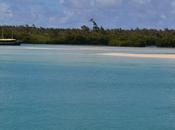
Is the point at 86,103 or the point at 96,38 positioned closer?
the point at 86,103

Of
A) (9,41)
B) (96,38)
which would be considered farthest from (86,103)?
(96,38)

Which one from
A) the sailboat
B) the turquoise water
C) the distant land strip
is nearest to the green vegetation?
the distant land strip

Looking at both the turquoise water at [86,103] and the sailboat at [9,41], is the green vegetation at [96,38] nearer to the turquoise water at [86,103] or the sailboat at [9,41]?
the sailboat at [9,41]

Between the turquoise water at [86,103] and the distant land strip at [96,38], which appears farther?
the distant land strip at [96,38]

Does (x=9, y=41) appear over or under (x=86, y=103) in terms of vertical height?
under

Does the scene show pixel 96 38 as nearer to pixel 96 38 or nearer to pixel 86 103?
pixel 96 38

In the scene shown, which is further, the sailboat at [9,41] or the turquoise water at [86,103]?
the sailboat at [9,41]

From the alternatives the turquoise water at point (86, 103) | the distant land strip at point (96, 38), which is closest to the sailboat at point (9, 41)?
the distant land strip at point (96, 38)

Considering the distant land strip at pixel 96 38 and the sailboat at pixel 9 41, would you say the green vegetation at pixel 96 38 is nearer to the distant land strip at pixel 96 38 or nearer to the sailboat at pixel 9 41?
the distant land strip at pixel 96 38

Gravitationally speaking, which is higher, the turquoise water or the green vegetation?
the turquoise water

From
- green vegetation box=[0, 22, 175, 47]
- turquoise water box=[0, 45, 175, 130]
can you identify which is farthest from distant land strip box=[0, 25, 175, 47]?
turquoise water box=[0, 45, 175, 130]

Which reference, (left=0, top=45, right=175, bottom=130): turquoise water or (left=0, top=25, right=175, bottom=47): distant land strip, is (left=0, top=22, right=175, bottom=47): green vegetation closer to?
(left=0, top=25, right=175, bottom=47): distant land strip

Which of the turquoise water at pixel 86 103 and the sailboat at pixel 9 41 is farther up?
the turquoise water at pixel 86 103

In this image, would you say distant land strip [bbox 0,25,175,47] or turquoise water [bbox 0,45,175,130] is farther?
distant land strip [bbox 0,25,175,47]
